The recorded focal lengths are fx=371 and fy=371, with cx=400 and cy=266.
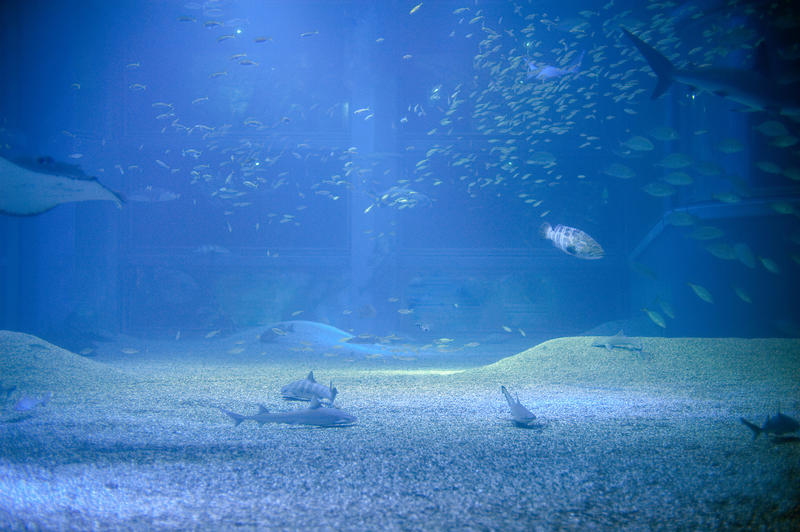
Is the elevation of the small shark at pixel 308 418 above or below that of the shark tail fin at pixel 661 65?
below

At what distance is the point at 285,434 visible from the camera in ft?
8.39

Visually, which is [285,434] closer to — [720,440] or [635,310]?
[720,440]

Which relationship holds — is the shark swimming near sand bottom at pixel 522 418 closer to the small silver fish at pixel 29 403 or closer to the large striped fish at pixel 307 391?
the large striped fish at pixel 307 391

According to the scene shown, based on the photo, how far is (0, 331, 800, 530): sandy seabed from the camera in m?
1.44

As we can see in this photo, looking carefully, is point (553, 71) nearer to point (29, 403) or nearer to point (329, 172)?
point (29, 403)

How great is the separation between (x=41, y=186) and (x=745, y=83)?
7.77 meters

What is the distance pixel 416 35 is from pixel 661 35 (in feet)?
25.4

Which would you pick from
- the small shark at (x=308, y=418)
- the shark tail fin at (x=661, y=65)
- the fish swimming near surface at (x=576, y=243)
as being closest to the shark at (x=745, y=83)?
the shark tail fin at (x=661, y=65)

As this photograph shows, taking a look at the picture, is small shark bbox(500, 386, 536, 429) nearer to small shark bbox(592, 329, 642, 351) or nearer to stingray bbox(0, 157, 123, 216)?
small shark bbox(592, 329, 642, 351)

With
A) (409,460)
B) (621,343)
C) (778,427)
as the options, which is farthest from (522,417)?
(621,343)

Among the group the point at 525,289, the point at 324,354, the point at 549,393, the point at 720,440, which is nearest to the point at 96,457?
the point at 720,440

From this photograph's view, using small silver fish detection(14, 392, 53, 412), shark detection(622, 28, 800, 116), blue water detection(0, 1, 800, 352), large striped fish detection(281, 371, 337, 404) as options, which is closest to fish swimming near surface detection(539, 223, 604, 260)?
shark detection(622, 28, 800, 116)

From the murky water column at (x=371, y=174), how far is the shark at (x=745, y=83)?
9.55 m

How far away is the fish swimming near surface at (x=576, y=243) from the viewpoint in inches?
163
